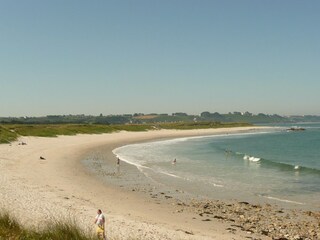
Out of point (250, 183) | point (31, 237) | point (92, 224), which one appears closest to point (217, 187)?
point (250, 183)

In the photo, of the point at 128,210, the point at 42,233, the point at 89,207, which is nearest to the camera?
the point at 42,233

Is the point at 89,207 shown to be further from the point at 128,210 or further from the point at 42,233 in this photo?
the point at 42,233

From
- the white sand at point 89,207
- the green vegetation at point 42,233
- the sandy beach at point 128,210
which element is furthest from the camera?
the sandy beach at point 128,210

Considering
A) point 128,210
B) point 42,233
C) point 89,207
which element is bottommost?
point 128,210

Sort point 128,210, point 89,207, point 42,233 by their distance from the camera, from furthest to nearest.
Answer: point 128,210, point 89,207, point 42,233

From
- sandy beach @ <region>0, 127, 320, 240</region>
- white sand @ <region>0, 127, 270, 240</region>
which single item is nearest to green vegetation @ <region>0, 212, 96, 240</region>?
white sand @ <region>0, 127, 270, 240</region>

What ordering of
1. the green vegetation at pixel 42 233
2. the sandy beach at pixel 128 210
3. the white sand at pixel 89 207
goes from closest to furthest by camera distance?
1. the green vegetation at pixel 42 233
2. the white sand at pixel 89 207
3. the sandy beach at pixel 128 210

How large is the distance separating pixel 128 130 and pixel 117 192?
111 metres

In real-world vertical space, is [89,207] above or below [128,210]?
above

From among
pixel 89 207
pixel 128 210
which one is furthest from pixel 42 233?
pixel 128 210

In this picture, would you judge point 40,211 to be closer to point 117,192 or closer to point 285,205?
point 117,192

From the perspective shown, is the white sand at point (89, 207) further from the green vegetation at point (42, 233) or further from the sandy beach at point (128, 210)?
the green vegetation at point (42, 233)

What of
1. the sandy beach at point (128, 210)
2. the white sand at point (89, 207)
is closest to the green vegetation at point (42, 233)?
the white sand at point (89, 207)

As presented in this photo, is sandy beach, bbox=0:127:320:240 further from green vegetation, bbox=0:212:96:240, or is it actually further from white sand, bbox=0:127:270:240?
green vegetation, bbox=0:212:96:240
